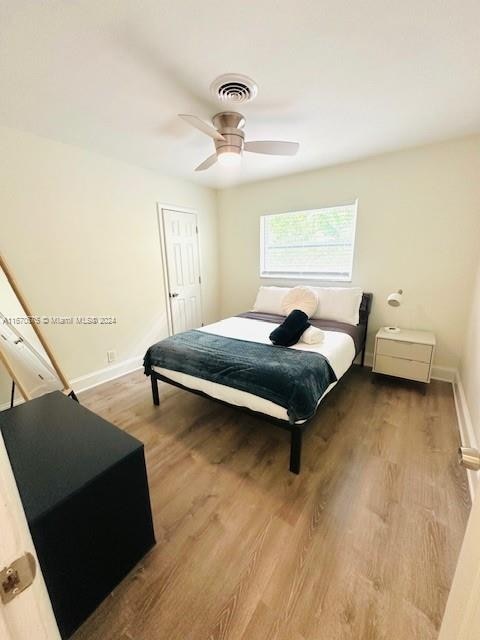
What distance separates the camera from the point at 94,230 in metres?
2.78

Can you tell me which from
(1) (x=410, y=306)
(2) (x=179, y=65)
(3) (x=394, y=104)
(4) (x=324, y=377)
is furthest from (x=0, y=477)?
(1) (x=410, y=306)

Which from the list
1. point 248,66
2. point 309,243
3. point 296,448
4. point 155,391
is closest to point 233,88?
point 248,66

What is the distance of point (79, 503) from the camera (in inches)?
38.5

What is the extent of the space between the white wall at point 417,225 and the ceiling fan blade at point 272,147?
1474mm

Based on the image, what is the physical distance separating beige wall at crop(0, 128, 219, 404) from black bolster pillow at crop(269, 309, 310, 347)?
1.94 m


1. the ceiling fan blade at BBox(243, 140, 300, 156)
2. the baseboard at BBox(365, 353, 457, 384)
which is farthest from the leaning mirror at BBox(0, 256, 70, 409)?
the baseboard at BBox(365, 353, 457, 384)

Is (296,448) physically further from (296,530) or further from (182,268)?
(182,268)

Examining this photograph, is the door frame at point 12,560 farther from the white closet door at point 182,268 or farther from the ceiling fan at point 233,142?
the white closet door at point 182,268

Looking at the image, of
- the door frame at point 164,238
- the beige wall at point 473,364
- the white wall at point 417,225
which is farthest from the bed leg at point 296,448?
the door frame at point 164,238

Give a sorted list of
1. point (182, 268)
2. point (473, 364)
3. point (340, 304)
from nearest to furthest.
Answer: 1. point (473, 364)
2. point (340, 304)
3. point (182, 268)

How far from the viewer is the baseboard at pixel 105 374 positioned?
2.83 m

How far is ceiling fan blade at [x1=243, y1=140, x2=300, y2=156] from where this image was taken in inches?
75.7

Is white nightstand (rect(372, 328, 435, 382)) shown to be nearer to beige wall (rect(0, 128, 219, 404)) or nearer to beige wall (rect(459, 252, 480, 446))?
beige wall (rect(459, 252, 480, 446))

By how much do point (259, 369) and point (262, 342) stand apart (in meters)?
0.56
